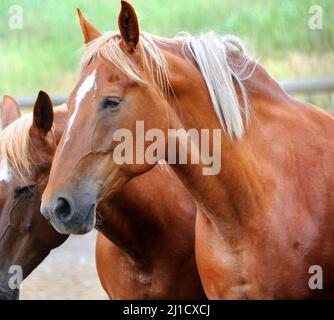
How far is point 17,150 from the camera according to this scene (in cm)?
376

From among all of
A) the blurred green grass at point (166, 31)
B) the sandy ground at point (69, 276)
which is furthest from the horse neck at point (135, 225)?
the blurred green grass at point (166, 31)

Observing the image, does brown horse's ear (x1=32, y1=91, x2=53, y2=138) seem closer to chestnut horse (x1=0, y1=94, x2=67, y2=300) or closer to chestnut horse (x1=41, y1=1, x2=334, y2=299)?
chestnut horse (x1=0, y1=94, x2=67, y2=300)

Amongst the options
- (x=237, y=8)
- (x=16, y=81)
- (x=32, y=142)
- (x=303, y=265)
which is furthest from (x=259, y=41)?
(x=303, y=265)

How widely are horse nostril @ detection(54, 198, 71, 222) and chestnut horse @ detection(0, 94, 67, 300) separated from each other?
0.78 meters

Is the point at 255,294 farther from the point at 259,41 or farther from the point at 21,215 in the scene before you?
the point at 259,41

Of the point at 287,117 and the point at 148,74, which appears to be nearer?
the point at 148,74

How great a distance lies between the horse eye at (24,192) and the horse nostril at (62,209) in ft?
2.60

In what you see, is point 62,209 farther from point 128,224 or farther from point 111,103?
point 128,224

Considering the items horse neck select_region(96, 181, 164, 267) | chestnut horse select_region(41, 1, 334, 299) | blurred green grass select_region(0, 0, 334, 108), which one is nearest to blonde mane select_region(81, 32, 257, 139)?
chestnut horse select_region(41, 1, 334, 299)

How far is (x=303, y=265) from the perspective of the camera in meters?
3.22

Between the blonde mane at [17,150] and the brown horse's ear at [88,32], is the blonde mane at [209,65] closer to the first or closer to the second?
the brown horse's ear at [88,32]

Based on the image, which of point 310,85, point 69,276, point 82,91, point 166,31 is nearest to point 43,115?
point 82,91

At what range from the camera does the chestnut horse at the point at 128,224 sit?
12.3 ft

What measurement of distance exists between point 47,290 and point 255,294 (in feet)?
11.5
